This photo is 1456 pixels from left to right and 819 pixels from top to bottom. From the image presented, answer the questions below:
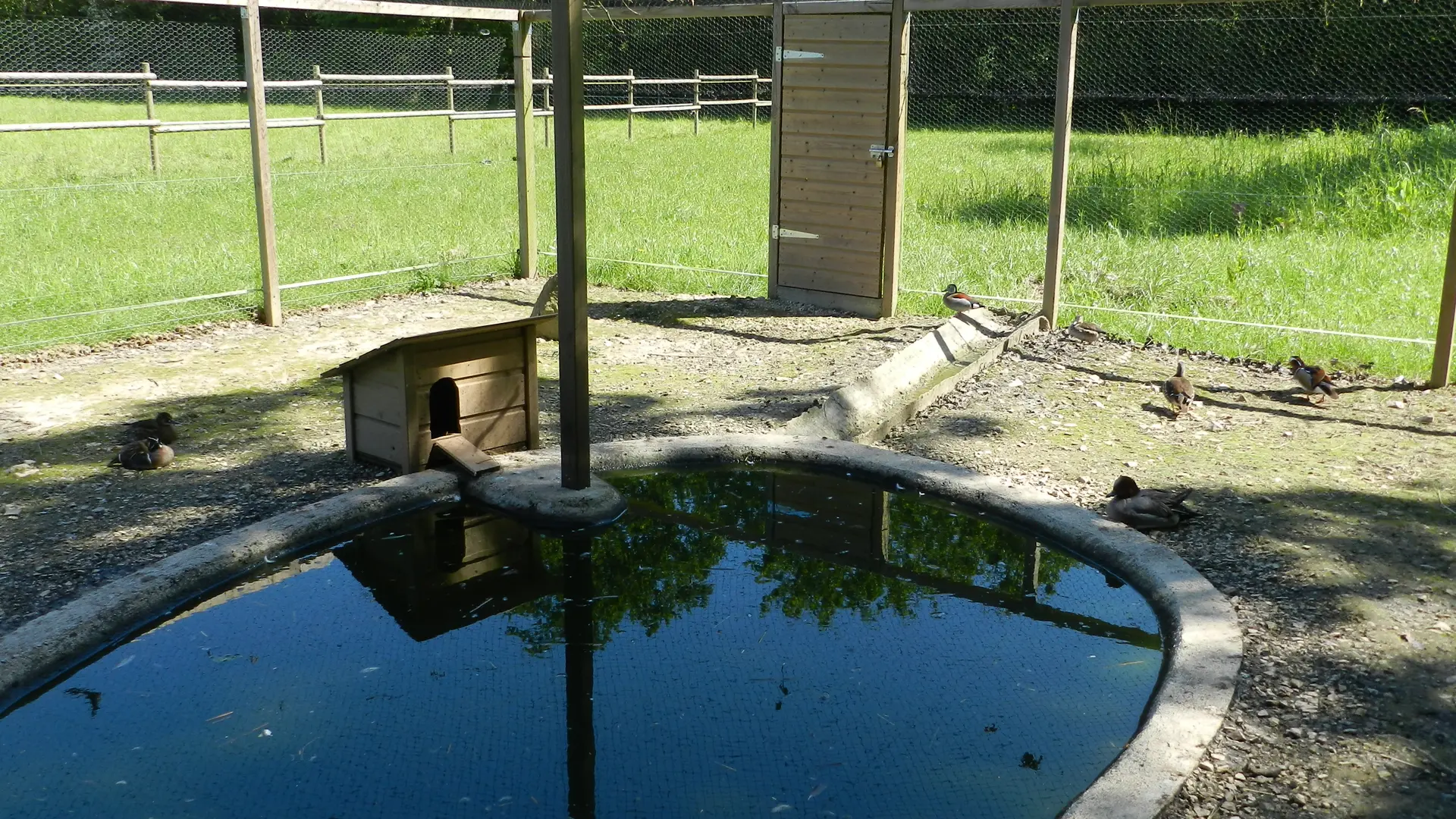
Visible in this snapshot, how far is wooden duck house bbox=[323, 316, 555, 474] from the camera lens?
18.8 feet

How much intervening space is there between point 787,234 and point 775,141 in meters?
0.73

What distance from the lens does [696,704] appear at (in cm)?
390

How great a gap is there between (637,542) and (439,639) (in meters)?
1.09

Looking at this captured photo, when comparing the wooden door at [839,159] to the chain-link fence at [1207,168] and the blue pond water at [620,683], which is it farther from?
the blue pond water at [620,683]

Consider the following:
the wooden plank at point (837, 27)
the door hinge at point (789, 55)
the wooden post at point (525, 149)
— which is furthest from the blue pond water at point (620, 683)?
the wooden post at point (525, 149)

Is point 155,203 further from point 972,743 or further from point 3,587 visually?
point 972,743

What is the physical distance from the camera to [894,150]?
9047 millimetres

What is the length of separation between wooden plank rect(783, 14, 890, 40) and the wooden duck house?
4.25m

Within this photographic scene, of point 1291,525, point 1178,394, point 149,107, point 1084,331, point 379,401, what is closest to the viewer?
point 1291,525

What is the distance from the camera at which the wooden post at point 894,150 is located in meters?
8.91

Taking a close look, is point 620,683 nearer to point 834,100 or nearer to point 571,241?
point 571,241

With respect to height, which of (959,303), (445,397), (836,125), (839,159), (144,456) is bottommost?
(144,456)

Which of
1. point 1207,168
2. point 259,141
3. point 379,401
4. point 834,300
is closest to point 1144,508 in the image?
point 379,401

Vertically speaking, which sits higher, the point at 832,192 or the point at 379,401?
the point at 832,192
